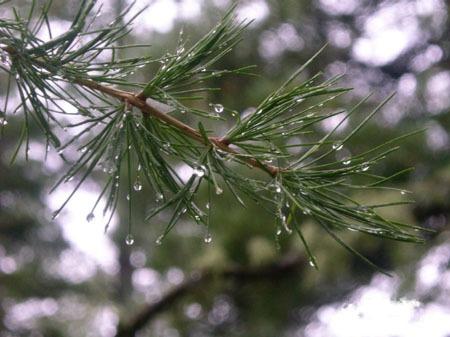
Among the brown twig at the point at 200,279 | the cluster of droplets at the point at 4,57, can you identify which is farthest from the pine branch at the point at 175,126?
the brown twig at the point at 200,279

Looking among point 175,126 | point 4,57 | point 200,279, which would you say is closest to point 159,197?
point 175,126

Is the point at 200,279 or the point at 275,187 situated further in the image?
the point at 200,279

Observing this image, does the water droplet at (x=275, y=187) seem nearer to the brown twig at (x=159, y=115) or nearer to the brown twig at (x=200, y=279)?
the brown twig at (x=159, y=115)

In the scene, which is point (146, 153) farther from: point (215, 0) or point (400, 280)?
point (215, 0)

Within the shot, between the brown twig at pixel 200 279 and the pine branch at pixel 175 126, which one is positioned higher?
the brown twig at pixel 200 279

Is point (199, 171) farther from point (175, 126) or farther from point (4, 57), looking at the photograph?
point (4, 57)

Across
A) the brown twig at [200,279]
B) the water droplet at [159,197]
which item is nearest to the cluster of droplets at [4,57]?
the water droplet at [159,197]

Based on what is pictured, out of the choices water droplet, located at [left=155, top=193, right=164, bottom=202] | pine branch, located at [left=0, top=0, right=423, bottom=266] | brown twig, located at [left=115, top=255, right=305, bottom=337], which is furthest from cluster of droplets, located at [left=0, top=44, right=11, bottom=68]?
brown twig, located at [left=115, top=255, right=305, bottom=337]

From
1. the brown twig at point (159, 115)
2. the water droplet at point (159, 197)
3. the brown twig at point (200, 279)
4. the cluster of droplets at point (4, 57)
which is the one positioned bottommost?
the water droplet at point (159, 197)

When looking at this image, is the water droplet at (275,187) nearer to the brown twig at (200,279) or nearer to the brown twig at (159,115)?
the brown twig at (159,115)

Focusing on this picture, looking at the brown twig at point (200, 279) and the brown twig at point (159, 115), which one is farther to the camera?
the brown twig at point (200, 279)
